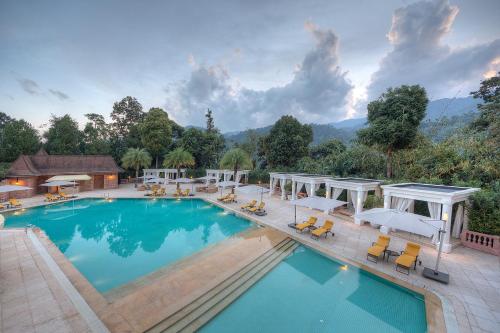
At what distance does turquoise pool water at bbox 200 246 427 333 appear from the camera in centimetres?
556

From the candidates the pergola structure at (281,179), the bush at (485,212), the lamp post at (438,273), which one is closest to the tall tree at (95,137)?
the pergola structure at (281,179)

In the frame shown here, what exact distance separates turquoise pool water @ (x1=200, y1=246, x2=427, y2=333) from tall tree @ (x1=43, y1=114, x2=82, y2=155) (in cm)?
3628

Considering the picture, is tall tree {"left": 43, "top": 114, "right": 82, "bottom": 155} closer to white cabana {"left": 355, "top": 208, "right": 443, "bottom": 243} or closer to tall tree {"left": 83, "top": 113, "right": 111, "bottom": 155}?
tall tree {"left": 83, "top": 113, "right": 111, "bottom": 155}

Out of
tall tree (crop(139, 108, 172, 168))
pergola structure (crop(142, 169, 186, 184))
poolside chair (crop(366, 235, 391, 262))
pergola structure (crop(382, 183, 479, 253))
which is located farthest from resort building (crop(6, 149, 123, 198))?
pergola structure (crop(382, 183, 479, 253))

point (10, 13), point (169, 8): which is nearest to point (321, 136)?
point (169, 8)

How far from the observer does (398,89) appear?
16.6 meters

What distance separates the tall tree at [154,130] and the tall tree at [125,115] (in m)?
8.31

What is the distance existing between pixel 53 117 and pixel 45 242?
34083 millimetres

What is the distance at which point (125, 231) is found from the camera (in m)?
13.3

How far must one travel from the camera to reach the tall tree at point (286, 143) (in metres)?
29.7

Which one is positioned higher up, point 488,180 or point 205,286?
point 488,180

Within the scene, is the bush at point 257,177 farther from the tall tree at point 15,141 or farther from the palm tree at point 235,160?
the tall tree at point 15,141

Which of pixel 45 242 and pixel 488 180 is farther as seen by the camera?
pixel 488 180

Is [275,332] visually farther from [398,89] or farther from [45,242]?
[398,89]
